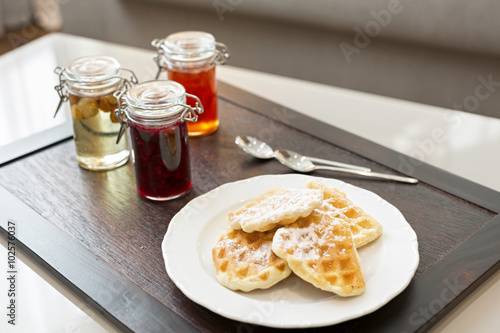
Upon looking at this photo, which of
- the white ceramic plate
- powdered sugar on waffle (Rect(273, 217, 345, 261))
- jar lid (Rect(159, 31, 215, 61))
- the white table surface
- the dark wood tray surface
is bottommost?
the white table surface

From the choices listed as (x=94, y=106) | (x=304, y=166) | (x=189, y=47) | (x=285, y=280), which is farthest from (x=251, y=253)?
(x=189, y=47)

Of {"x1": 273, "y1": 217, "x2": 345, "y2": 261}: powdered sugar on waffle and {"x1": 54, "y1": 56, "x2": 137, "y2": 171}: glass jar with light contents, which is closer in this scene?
{"x1": 273, "y1": 217, "x2": 345, "y2": 261}: powdered sugar on waffle

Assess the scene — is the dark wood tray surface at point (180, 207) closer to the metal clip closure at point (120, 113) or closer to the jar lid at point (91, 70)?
the metal clip closure at point (120, 113)

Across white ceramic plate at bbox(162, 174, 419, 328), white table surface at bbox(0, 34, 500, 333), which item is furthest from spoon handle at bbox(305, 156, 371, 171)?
white table surface at bbox(0, 34, 500, 333)

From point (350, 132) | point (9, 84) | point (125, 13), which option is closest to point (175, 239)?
point (350, 132)

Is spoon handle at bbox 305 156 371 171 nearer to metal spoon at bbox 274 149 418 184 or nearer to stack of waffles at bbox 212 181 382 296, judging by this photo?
metal spoon at bbox 274 149 418 184

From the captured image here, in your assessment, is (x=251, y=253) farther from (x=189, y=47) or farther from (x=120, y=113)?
(x=189, y=47)

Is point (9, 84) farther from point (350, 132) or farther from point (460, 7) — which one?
point (460, 7)
